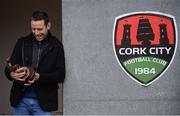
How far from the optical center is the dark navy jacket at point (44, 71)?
5.02m

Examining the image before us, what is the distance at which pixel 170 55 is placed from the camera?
5.41 metres

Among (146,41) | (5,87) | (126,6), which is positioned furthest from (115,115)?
(5,87)

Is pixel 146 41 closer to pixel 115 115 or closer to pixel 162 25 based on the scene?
pixel 162 25

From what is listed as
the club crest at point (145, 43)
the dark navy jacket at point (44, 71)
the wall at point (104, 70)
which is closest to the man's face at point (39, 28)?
the dark navy jacket at point (44, 71)

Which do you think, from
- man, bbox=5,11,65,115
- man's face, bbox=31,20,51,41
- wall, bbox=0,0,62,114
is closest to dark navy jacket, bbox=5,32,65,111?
man, bbox=5,11,65,115

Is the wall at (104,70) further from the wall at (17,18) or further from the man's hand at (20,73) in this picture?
the wall at (17,18)

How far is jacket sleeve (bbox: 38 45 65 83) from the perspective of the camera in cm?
497

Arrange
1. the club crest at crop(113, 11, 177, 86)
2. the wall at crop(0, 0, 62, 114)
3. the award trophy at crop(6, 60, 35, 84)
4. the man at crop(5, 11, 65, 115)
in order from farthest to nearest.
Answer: the wall at crop(0, 0, 62, 114) < the club crest at crop(113, 11, 177, 86) < the man at crop(5, 11, 65, 115) < the award trophy at crop(6, 60, 35, 84)

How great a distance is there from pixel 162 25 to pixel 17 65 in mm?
1686

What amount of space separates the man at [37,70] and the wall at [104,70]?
325 mm

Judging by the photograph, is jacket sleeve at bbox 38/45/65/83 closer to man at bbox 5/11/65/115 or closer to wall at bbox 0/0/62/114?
man at bbox 5/11/65/115

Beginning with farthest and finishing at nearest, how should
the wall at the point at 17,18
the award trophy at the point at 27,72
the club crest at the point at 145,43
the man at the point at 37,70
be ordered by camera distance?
the wall at the point at 17,18
the club crest at the point at 145,43
the man at the point at 37,70
the award trophy at the point at 27,72

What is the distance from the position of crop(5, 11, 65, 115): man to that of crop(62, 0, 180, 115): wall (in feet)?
1.07

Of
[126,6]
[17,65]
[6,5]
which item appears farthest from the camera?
[6,5]
